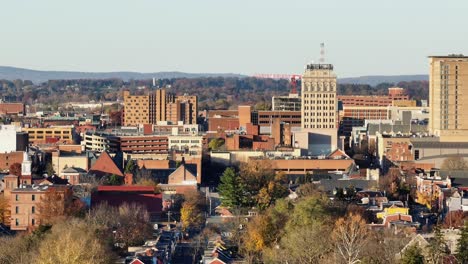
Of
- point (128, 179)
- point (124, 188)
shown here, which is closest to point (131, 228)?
point (124, 188)

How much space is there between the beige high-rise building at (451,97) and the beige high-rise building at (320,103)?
6.99 metres

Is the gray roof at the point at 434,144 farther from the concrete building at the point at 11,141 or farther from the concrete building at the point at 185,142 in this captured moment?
the concrete building at the point at 11,141

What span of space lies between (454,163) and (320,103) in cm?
1840

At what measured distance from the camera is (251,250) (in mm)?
55562

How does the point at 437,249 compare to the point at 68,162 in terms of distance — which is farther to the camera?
the point at 68,162

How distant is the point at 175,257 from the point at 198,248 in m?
2.09

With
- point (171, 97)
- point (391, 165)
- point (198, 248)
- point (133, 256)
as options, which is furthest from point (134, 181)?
point (171, 97)

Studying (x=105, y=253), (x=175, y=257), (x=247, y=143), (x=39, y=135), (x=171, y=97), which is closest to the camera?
(x=105, y=253)

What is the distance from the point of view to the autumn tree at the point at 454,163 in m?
88.6

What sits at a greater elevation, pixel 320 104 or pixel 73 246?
pixel 320 104

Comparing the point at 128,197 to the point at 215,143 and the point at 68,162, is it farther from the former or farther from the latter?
the point at 215,143

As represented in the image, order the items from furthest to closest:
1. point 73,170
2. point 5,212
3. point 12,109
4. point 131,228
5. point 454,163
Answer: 1. point 12,109
2. point 454,163
3. point 73,170
4. point 5,212
5. point 131,228

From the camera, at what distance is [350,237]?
5134 centimetres

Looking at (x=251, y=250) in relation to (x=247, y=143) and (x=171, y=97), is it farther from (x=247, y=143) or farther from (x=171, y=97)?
(x=171, y=97)
